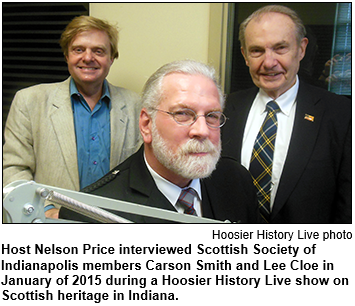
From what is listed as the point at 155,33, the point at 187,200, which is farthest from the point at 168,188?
the point at 155,33

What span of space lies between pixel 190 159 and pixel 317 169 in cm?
83

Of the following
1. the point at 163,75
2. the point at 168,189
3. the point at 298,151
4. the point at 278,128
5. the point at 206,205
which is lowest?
the point at 206,205

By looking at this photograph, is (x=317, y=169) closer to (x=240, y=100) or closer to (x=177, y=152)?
(x=240, y=100)

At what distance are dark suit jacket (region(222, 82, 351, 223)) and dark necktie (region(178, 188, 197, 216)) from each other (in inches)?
21.0

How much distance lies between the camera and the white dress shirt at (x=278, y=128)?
1854 millimetres

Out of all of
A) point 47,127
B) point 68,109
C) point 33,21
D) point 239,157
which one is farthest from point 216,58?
point 33,21

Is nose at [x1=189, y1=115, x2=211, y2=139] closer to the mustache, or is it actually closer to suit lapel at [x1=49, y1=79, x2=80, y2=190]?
the mustache

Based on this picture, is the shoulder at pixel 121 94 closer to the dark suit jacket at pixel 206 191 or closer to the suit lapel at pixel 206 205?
the dark suit jacket at pixel 206 191

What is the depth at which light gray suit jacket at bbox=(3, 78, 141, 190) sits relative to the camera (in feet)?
6.58

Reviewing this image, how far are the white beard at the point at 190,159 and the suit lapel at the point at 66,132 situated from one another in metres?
0.78

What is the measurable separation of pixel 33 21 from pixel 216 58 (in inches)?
57.6

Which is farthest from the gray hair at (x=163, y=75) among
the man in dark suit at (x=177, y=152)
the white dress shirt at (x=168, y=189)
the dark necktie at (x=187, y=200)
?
the dark necktie at (x=187, y=200)

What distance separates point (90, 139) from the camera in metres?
2.05

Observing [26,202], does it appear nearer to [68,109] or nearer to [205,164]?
[205,164]
